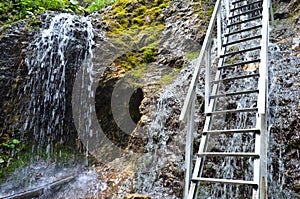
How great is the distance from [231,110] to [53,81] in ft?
15.5

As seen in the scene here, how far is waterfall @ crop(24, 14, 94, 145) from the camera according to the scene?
6.36 meters

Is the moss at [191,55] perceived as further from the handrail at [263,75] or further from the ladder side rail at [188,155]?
the ladder side rail at [188,155]

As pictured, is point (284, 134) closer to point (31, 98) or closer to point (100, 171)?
point (100, 171)

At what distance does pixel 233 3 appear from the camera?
5215 millimetres

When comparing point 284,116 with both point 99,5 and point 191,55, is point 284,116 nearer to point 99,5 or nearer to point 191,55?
point 191,55

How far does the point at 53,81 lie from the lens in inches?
253

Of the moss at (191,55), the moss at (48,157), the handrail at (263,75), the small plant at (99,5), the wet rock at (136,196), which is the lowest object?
the wet rock at (136,196)

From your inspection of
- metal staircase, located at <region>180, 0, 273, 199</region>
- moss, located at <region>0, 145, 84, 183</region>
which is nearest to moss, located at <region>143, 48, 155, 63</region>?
metal staircase, located at <region>180, 0, 273, 199</region>

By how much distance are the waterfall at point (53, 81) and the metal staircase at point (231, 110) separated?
3323 mm

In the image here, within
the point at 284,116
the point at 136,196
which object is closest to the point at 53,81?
the point at 136,196

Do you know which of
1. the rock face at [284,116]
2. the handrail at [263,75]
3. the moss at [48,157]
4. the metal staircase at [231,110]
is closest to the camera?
the handrail at [263,75]

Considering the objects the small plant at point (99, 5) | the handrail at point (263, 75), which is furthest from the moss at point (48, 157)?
the small plant at point (99, 5)

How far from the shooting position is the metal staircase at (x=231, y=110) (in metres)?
2.54

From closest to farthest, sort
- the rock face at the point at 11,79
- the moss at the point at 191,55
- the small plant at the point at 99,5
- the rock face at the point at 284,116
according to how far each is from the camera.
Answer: the rock face at the point at 284,116
the moss at the point at 191,55
the rock face at the point at 11,79
the small plant at the point at 99,5
